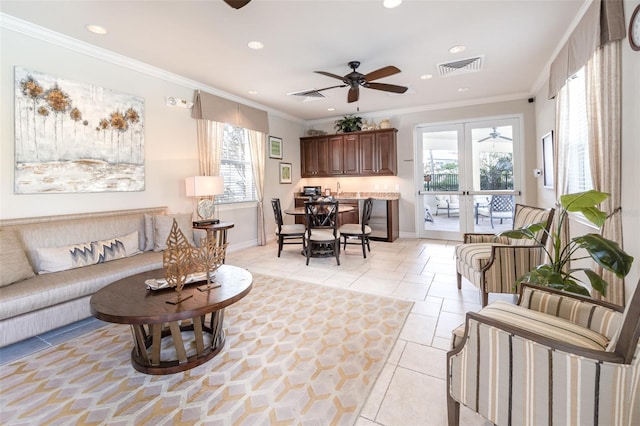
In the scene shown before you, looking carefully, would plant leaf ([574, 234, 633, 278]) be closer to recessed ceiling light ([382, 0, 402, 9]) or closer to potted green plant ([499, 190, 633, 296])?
potted green plant ([499, 190, 633, 296])

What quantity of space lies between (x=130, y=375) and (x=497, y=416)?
211 centimetres

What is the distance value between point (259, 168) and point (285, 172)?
1013mm

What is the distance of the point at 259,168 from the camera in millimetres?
5762

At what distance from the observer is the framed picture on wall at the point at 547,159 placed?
4137 mm

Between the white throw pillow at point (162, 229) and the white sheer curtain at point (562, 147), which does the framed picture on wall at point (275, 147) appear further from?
the white sheer curtain at point (562, 147)

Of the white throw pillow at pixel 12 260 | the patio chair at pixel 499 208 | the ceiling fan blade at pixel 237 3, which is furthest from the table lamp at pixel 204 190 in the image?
the patio chair at pixel 499 208

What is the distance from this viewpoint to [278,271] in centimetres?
408

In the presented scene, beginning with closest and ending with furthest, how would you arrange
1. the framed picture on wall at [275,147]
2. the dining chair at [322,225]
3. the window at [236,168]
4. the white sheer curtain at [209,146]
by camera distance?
the dining chair at [322,225] < the white sheer curtain at [209,146] < the window at [236,168] < the framed picture on wall at [275,147]

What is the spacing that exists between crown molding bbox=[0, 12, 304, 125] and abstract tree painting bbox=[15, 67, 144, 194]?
14.5 inches

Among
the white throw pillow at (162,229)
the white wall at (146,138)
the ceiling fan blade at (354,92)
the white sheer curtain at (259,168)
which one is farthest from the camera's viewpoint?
the white sheer curtain at (259,168)

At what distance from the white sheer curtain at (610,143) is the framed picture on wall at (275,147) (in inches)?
200

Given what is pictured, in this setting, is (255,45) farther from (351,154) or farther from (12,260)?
(351,154)

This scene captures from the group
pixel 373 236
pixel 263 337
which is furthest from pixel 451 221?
pixel 263 337

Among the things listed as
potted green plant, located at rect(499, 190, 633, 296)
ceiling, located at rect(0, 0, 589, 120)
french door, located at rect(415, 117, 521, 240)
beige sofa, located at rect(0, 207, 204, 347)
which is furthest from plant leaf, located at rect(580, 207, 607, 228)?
french door, located at rect(415, 117, 521, 240)
